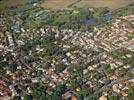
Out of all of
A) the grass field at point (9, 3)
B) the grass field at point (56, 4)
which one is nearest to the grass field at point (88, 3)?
the grass field at point (56, 4)

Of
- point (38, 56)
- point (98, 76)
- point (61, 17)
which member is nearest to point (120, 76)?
point (98, 76)

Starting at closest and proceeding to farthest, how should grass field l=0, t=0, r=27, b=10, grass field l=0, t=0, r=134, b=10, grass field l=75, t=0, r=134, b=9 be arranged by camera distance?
grass field l=0, t=0, r=27, b=10 < grass field l=0, t=0, r=134, b=10 < grass field l=75, t=0, r=134, b=9

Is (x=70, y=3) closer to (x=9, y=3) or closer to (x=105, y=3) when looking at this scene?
(x=105, y=3)

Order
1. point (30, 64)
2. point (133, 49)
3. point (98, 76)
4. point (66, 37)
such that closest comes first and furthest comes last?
point (98, 76), point (30, 64), point (133, 49), point (66, 37)

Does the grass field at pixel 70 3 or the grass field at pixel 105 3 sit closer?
the grass field at pixel 70 3

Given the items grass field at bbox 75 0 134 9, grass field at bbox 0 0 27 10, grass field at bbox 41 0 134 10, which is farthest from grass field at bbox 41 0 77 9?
grass field at bbox 0 0 27 10

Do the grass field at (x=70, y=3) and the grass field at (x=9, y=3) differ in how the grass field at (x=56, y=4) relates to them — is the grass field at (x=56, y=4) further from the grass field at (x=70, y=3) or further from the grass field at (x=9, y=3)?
the grass field at (x=9, y=3)

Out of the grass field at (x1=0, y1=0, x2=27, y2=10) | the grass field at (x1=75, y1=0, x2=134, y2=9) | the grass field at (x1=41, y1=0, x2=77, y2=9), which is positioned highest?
the grass field at (x1=0, y1=0, x2=27, y2=10)

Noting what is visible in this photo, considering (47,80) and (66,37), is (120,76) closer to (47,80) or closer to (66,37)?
(47,80)

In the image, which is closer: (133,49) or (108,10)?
(133,49)

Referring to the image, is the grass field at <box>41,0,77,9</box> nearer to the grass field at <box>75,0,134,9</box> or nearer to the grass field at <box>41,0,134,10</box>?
the grass field at <box>41,0,134,10</box>

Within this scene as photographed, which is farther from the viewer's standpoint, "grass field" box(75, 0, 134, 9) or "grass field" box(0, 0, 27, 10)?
"grass field" box(75, 0, 134, 9)
